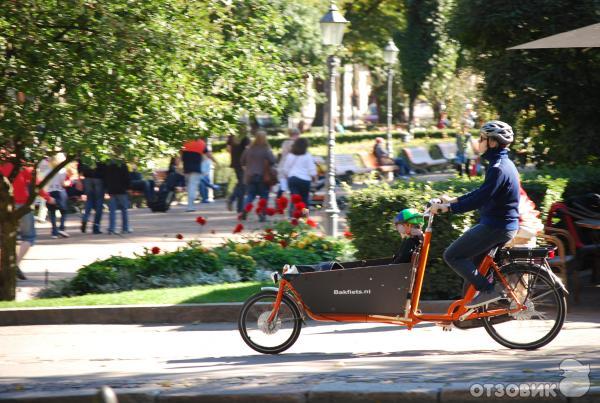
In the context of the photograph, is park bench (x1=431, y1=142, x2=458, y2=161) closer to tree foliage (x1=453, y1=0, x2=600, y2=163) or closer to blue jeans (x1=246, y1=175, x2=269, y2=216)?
blue jeans (x1=246, y1=175, x2=269, y2=216)

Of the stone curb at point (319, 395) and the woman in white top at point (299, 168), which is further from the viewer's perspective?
the woman in white top at point (299, 168)

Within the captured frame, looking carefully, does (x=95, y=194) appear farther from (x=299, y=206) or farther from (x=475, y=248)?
(x=475, y=248)

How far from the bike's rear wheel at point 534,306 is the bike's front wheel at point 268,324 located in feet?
5.04

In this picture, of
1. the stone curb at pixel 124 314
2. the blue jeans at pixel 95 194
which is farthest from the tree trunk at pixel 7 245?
the blue jeans at pixel 95 194

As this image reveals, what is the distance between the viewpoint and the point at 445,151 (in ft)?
125

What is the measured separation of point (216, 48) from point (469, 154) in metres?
25.1

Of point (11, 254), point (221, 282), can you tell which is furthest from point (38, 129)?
point (221, 282)

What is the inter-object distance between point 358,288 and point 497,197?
50.9 inches

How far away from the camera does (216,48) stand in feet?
40.2

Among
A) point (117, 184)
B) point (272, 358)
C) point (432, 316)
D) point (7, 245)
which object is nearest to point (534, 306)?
point (432, 316)

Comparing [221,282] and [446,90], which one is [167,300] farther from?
[446,90]

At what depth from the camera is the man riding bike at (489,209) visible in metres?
7.99

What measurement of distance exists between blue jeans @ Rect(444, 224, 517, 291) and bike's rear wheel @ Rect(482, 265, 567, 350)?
0.22m

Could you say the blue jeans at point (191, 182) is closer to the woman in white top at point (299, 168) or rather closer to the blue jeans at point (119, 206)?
the blue jeans at point (119, 206)
